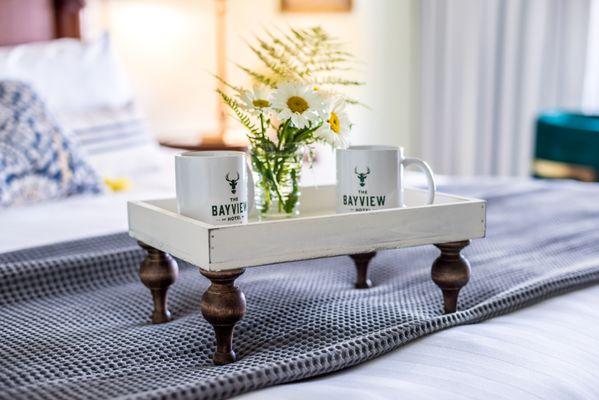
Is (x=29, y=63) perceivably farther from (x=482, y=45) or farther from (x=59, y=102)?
(x=482, y=45)

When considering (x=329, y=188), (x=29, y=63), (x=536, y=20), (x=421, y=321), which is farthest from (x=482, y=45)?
(x=421, y=321)

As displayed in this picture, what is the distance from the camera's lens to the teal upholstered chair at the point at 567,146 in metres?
3.41

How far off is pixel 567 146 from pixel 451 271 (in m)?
2.58

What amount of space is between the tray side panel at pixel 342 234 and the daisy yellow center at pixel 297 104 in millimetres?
188

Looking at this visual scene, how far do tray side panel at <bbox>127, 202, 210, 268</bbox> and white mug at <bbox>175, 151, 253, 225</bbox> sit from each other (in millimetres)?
33

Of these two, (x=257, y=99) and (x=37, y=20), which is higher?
(x=37, y=20)

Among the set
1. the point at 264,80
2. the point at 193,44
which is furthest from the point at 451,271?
the point at 193,44

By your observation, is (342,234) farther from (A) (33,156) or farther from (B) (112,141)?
(B) (112,141)

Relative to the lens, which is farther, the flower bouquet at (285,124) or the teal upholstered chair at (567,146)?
the teal upholstered chair at (567,146)

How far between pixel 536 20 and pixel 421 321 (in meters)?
3.37

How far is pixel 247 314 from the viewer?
1133mm

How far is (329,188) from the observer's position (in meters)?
1.34

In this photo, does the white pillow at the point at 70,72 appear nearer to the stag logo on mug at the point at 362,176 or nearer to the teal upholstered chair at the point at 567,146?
the stag logo on mug at the point at 362,176

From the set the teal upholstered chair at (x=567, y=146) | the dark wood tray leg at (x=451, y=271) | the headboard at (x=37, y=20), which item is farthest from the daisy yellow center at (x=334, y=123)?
the teal upholstered chair at (x=567, y=146)
